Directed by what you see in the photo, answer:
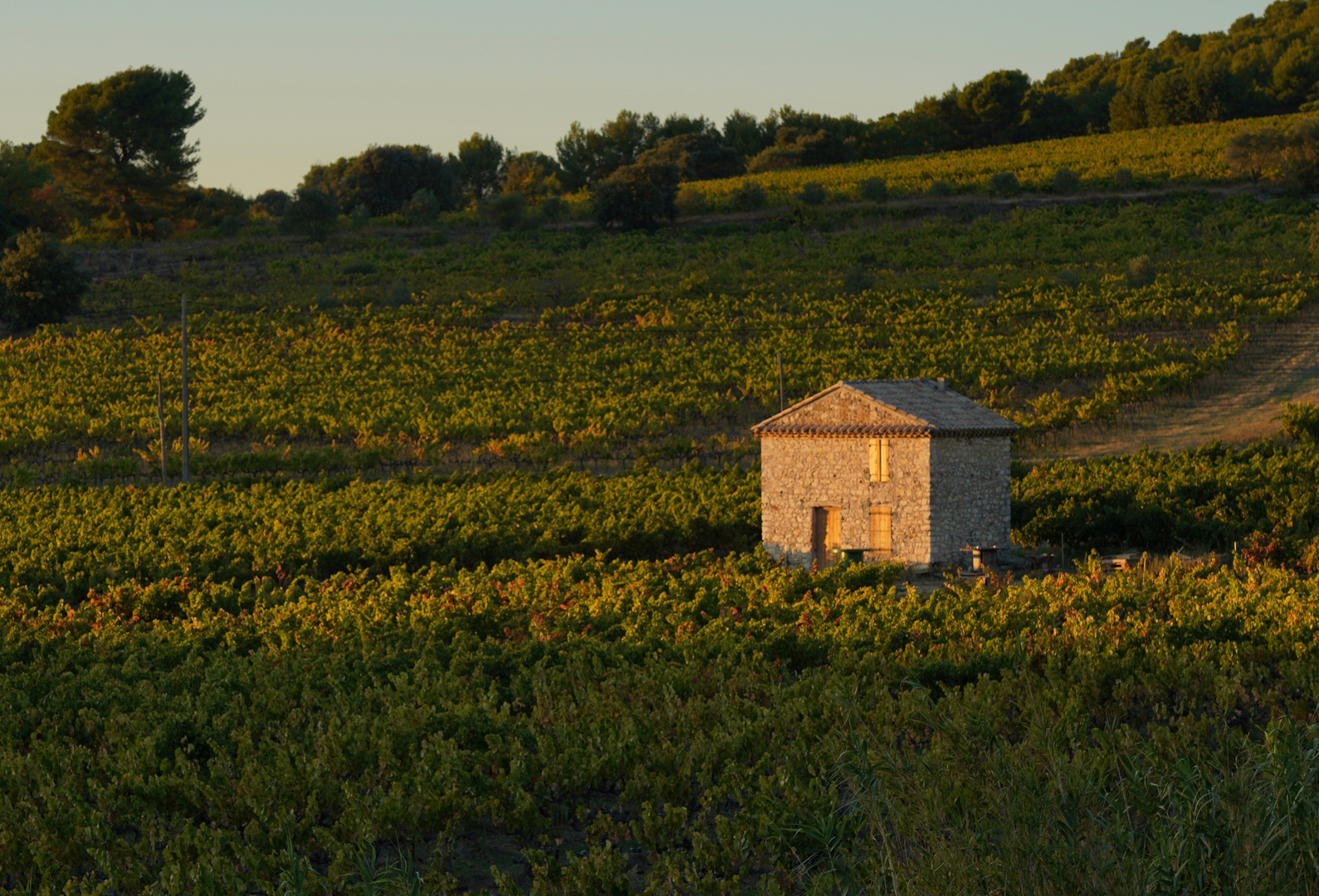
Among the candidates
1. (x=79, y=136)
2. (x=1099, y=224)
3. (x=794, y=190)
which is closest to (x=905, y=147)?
(x=794, y=190)

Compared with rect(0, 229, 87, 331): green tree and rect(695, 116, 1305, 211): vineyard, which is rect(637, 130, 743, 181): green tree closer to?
rect(695, 116, 1305, 211): vineyard

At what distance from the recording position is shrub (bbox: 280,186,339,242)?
231 ft

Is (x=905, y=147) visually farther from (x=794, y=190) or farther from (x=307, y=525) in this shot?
(x=307, y=525)

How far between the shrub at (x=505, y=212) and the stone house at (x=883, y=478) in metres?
50.6

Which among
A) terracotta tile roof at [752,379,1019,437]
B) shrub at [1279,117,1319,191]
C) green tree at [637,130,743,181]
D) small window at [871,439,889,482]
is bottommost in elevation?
small window at [871,439,889,482]

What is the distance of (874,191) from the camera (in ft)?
240

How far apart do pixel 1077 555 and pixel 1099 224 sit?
147 feet

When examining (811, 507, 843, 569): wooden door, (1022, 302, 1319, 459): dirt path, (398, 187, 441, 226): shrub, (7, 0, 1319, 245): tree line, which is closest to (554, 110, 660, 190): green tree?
(7, 0, 1319, 245): tree line

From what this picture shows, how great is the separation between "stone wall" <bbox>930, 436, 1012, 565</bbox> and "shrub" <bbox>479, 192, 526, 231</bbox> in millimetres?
51992

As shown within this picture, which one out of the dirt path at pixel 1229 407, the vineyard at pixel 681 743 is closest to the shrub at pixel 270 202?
the dirt path at pixel 1229 407

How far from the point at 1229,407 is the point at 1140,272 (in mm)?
15240

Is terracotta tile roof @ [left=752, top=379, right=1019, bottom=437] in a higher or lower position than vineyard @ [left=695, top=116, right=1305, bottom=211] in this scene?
lower

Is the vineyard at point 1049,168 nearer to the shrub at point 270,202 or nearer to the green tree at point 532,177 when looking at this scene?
the green tree at point 532,177

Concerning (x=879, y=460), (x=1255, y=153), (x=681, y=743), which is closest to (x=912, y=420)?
(x=879, y=460)
